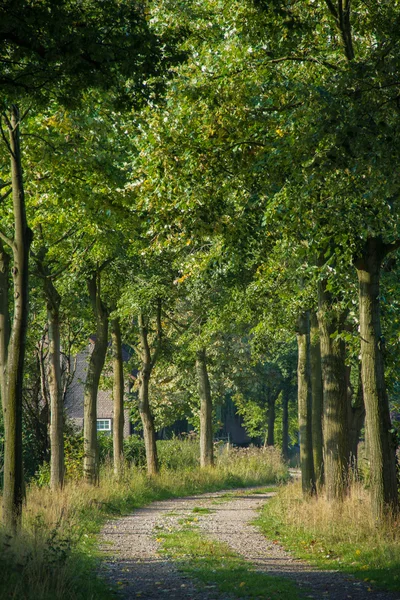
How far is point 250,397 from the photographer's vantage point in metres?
62.2

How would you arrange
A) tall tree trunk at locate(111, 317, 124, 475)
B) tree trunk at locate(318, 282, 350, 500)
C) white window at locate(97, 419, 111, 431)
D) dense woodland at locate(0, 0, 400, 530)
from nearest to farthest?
dense woodland at locate(0, 0, 400, 530) → tree trunk at locate(318, 282, 350, 500) → tall tree trunk at locate(111, 317, 124, 475) → white window at locate(97, 419, 111, 431)

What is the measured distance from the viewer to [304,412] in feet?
68.4

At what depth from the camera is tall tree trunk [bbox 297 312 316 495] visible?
65.0 ft

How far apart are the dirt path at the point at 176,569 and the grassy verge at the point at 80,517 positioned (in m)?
0.42

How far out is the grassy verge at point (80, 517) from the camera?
8352mm

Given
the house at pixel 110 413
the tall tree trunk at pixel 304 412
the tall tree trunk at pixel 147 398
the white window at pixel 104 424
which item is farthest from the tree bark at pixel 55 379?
the white window at pixel 104 424

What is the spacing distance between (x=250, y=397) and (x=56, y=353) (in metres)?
44.1

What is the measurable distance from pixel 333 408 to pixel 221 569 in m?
A: 5.82

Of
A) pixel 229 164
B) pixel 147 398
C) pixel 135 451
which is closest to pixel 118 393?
pixel 147 398

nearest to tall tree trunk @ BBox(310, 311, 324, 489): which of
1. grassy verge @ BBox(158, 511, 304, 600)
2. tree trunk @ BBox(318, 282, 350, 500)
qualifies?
tree trunk @ BBox(318, 282, 350, 500)

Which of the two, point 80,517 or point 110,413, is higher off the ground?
point 110,413

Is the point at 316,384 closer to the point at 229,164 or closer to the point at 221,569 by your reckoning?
the point at 229,164

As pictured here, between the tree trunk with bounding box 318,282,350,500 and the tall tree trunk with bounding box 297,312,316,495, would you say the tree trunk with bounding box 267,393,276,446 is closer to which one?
the tall tree trunk with bounding box 297,312,316,495

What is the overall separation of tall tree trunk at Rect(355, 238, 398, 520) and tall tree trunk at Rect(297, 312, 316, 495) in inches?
280
